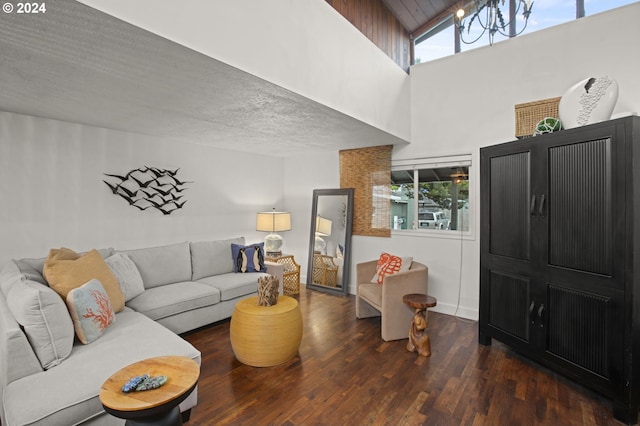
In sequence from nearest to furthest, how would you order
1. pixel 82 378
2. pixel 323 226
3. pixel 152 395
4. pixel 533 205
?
1. pixel 152 395
2. pixel 82 378
3. pixel 533 205
4. pixel 323 226

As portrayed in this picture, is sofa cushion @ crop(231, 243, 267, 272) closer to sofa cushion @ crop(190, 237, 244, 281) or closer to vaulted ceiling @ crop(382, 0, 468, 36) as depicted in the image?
sofa cushion @ crop(190, 237, 244, 281)

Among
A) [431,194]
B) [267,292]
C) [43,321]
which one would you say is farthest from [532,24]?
[43,321]

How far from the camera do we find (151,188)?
12.2 feet

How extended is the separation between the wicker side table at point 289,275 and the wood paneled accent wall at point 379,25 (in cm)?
310

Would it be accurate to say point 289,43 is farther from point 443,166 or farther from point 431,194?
point 431,194

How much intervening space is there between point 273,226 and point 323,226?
0.78 meters

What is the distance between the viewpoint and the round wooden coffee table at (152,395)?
4.48ft

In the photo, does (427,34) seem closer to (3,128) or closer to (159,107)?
(159,107)

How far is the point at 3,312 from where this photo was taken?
1.88m

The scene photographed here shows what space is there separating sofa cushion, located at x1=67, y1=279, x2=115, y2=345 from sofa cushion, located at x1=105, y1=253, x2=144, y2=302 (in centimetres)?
63

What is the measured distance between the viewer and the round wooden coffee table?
1.37 m

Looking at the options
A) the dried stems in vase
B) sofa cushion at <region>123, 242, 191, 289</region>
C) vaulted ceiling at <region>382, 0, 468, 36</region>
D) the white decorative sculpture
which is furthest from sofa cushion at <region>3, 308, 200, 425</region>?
vaulted ceiling at <region>382, 0, 468, 36</region>

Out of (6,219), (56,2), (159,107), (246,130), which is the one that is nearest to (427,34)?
(246,130)

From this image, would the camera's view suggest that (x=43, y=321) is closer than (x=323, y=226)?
Yes
